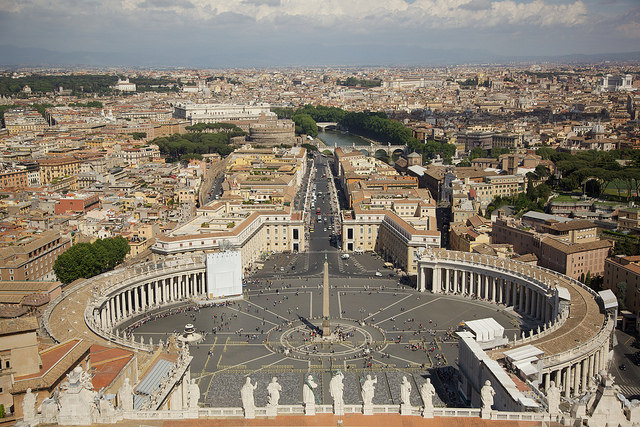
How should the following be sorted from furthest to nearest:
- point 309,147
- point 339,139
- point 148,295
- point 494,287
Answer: point 339,139 → point 309,147 → point 494,287 → point 148,295

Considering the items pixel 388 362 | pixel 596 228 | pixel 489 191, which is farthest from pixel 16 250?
pixel 489 191

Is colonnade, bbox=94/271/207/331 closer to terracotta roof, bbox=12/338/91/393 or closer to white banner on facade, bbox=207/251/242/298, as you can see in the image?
white banner on facade, bbox=207/251/242/298

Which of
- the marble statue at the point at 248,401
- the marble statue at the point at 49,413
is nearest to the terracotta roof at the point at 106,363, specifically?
the marble statue at the point at 49,413

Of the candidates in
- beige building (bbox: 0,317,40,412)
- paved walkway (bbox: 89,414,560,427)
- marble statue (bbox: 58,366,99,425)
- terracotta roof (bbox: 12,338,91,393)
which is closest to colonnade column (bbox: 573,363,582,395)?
paved walkway (bbox: 89,414,560,427)

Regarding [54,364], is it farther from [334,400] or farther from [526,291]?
[526,291]

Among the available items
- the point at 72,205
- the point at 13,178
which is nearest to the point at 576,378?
the point at 72,205

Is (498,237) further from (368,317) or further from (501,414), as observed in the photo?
(501,414)

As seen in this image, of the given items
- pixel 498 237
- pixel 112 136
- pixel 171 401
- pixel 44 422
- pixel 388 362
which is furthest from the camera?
pixel 112 136
